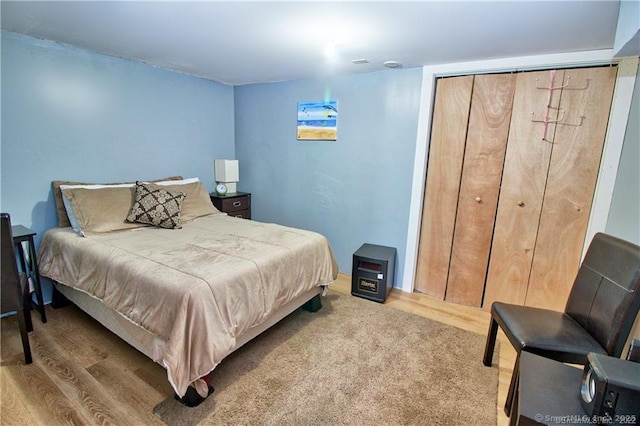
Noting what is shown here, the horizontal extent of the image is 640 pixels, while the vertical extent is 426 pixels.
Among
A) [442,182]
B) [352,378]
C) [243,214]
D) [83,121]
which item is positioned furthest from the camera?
[243,214]

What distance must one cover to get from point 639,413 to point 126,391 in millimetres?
2237

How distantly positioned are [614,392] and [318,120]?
10.0ft

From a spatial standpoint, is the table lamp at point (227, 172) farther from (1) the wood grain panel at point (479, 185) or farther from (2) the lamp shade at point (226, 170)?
(1) the wood grain panel at point (479, 185)

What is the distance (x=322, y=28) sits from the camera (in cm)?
198

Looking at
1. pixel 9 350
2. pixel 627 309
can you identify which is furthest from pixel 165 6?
pixel 627 309

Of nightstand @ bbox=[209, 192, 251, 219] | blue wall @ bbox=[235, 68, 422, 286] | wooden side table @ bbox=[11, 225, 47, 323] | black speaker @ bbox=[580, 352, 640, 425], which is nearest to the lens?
black speaker @ bbox=[580, 352, 640, 425]

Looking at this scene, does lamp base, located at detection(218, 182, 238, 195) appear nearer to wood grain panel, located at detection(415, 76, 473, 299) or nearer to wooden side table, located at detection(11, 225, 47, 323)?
wooden side table, located at detection(11, 225, 47, 323)

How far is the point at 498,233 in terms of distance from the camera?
266 cm

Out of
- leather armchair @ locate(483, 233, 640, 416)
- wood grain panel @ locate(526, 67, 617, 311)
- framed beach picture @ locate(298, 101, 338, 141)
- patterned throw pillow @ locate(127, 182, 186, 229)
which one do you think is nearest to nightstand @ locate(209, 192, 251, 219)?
patterned throw pillow @ locate(127, 182, 186, 229)

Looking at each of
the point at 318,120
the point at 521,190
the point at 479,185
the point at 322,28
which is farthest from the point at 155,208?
the point at 521,190

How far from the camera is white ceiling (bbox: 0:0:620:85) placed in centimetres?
167

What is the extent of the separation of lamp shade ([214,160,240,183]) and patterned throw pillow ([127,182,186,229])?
97 centimetres

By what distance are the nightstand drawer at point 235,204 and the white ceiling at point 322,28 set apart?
1.55 metres

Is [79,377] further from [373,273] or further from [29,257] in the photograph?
[373,273]
